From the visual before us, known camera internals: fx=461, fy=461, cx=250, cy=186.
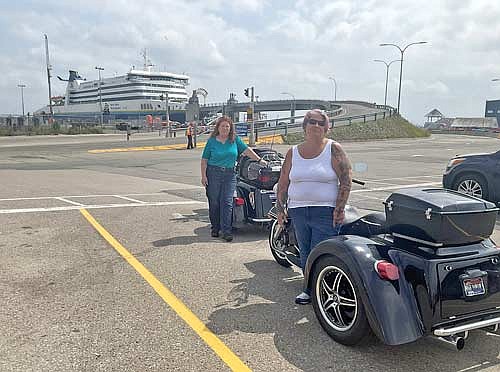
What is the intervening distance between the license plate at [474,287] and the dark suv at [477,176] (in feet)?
19.2

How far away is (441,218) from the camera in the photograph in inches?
119

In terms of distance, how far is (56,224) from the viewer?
23.6ft

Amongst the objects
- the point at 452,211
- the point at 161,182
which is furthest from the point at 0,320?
the point at 161,182

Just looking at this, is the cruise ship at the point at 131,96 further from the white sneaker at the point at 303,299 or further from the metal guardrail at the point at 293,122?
the white sneaker at the point at 303,299

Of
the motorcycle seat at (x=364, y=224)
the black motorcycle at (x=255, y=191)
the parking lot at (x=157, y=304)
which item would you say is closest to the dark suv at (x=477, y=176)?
the parking lot at (x=157, y=304)

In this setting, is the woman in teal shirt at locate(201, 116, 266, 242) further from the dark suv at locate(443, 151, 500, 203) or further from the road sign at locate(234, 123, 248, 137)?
the road sign at locate(234, 123, 248, 137)

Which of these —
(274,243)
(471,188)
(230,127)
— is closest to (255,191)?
(230,127)

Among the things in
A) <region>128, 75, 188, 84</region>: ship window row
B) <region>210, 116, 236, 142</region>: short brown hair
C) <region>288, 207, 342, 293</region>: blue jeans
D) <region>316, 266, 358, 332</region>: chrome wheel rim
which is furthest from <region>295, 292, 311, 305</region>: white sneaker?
<region>128, 75, 188, 84</region>: ship window row

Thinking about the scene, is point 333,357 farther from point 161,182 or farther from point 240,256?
point 161,182

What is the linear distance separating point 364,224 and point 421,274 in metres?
0.88

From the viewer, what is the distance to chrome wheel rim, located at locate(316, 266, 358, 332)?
3.33 m

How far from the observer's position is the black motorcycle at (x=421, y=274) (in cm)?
299

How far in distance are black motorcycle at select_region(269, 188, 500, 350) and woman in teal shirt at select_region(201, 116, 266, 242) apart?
305 centimetres

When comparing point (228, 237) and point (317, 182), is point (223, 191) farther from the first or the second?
point (317, 182)
